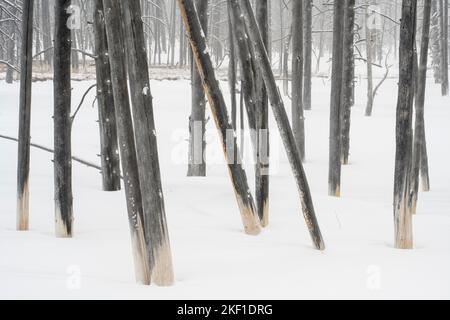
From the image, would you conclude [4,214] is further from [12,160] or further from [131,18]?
[12,160]

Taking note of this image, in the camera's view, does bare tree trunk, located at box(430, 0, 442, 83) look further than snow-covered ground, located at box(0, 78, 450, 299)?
Yes

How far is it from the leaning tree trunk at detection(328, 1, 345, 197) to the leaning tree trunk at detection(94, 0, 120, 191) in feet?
11.5

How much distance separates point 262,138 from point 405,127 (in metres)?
1.66

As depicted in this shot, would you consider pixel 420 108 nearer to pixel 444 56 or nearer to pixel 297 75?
pixel 297 75

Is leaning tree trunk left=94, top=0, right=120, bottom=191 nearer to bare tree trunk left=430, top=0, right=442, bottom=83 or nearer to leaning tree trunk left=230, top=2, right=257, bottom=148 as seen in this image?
leaning tree trunk left=230, top=2, right=257, bottom=148

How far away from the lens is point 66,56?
17.7ft

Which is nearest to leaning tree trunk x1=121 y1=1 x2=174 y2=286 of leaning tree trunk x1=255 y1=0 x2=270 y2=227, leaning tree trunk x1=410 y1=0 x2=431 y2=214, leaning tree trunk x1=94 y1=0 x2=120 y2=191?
leaning tree trunk x1=255 y1=0 x2=270 y2=227

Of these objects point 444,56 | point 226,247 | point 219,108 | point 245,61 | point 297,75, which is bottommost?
point 226,247

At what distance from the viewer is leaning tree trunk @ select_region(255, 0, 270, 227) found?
6051mm

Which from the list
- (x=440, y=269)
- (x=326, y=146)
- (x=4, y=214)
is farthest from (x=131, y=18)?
(x=326, y=146)

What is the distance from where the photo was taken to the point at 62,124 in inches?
217

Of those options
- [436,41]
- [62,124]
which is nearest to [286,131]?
[62,124]

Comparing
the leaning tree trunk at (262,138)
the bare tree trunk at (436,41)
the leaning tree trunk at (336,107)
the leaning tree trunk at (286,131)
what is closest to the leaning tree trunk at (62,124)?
the leaning tree trunk at (286,131)
